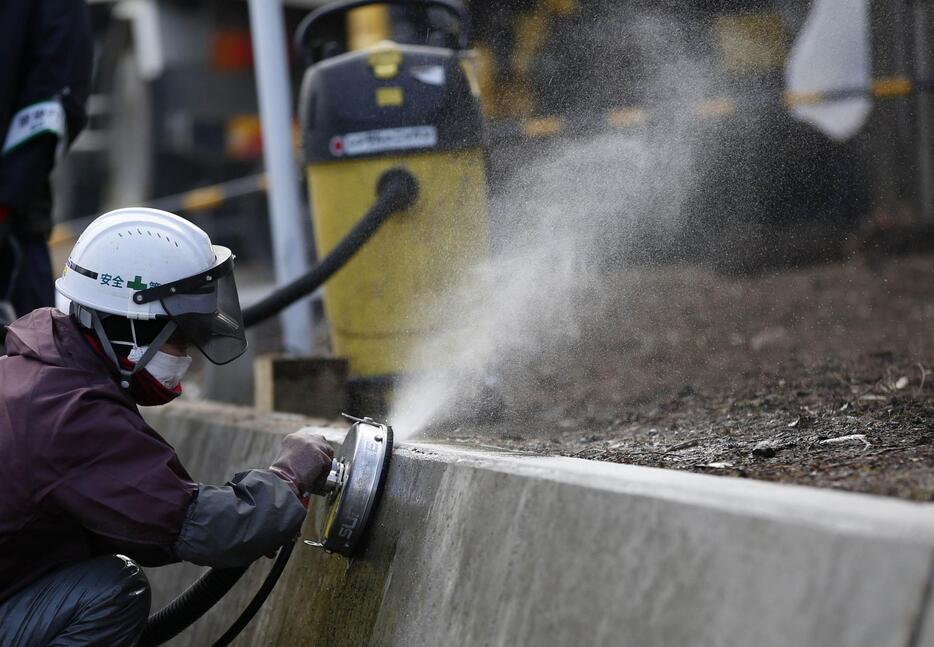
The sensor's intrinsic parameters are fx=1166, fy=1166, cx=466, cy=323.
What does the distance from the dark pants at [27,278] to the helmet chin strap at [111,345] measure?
2.19 metres

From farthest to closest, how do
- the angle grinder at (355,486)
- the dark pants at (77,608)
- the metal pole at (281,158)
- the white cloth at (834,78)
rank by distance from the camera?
1. the white cloth at (834,78)
2. the metal pole at (281,158)
3. the angle grinder at (355,486)
4. the dark pants at (77,608)

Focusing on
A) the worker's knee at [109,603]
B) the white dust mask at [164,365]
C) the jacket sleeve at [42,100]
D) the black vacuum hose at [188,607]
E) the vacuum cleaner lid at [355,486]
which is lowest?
the black vacuum hose at [188,607]

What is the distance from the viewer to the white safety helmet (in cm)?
285

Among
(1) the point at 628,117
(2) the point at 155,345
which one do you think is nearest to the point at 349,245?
(1) the point at 628,117

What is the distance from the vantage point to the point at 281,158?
582 cm

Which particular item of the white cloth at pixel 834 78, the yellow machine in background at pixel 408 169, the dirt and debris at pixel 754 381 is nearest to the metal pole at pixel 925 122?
the white cloth at pixel 834 78

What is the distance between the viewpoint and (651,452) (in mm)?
3316

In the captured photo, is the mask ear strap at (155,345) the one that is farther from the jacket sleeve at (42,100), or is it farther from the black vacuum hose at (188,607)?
the jacket sleeve at (42,100)

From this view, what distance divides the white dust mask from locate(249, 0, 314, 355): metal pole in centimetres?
276

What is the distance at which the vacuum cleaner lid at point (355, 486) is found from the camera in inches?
120

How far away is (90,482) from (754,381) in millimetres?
2962

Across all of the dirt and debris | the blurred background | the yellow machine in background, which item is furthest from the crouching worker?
the blurred background

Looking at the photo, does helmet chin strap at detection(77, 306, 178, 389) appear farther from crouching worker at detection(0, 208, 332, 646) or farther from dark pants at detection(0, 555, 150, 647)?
dark pants at detection(0, 555, 150, 647)

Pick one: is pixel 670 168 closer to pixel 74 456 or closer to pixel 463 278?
pixel 463 278
